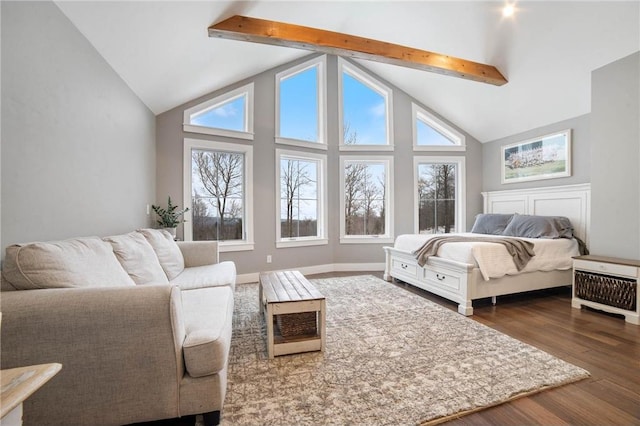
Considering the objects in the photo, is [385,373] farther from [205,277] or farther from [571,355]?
[205,277]

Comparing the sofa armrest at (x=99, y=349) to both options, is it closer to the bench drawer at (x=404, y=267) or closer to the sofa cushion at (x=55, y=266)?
the sofa cushion at (x=55, y=266)

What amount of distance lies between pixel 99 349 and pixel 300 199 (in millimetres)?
3660

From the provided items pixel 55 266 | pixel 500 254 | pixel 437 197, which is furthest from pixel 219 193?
pixel 437 197

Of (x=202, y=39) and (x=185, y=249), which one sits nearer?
(x=202, y=39)

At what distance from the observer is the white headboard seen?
354cm

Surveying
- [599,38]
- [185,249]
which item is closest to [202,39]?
[185,249]

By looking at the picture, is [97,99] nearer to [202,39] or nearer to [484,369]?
[202,39]

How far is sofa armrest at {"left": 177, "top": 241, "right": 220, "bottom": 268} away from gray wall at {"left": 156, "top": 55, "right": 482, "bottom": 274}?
93 cm

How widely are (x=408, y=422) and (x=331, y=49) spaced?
11.2ft

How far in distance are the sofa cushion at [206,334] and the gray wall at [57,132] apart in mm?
975

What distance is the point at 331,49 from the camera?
3111 mm

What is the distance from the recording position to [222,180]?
4.10 metres

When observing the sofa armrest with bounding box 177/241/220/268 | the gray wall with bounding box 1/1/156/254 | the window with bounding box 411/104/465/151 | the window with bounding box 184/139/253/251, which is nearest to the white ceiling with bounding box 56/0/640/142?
the gray wall with bounding box 1/1/156/254

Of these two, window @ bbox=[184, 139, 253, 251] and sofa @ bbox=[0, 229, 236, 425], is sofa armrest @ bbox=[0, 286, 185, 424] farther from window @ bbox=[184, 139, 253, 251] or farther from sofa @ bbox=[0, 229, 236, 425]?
window @ bbox=[184, 139, 253, 251]
